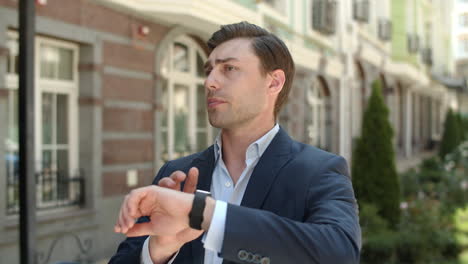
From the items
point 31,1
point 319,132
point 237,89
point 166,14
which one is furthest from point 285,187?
point 319,132

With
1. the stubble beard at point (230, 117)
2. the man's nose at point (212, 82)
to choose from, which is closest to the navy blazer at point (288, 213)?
the stubble beard at point (230, 117)

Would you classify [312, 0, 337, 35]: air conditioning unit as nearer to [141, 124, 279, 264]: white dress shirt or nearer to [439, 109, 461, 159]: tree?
[439, 109, 461, 159]: tree

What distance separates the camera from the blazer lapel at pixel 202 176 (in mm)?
1414

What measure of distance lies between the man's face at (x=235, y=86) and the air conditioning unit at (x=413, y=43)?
2015cm

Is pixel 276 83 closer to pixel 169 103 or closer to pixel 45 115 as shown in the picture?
pixel 45 115

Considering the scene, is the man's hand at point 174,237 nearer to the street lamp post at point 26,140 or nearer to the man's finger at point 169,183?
the man's finger at point 169,183

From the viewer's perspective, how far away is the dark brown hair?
1.42 metres

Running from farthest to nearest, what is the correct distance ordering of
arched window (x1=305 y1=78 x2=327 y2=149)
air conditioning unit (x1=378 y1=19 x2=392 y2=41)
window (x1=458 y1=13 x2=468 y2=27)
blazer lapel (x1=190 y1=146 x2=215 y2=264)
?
window (x1=458 y1=13 x2=468 y2=27) < air conditioning unit (x1=378 y1=19 x2=392 y2=41) < arched window (x1=305 y1=78 x2=327 y2=149) < blazer lapel (x1=190 y1=146 x2=215 y2=264)

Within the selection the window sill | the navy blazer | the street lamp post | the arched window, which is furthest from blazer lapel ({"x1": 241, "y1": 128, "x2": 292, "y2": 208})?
the arched window

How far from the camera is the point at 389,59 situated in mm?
18500

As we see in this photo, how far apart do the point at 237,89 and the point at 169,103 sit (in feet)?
21.6

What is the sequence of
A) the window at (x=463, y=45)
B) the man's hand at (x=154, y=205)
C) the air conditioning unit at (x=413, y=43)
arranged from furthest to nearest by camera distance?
the window at (x=463, y=45) < the air conditioning unit at (x=413, y=43) < the man's hand at (x=154, y=205)

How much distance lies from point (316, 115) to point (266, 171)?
1169 centimetres

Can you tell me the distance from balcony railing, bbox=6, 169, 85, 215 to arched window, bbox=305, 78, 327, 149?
6613 mm
